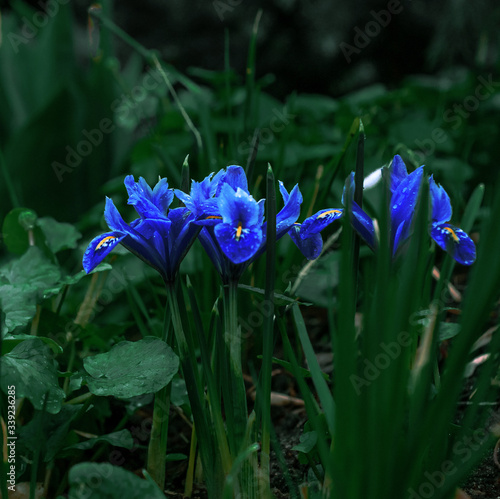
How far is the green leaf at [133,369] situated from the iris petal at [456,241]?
441 millimetres

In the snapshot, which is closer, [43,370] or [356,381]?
[356,381]

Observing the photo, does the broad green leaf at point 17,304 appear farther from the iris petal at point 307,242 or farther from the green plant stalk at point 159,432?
the iris petal at point 307,242

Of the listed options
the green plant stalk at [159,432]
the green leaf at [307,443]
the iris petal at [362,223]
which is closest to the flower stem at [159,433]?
the green plant stalk at [159,432]

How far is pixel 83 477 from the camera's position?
2.38 feet

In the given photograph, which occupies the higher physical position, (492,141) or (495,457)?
(492,141)

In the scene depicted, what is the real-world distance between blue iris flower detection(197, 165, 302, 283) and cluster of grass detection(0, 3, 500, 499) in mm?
69

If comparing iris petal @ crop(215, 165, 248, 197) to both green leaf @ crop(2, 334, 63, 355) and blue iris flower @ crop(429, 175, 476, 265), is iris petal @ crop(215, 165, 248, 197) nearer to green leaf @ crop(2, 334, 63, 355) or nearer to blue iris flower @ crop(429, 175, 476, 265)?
blue iris flower @ crop(429, 175, 476, 265)

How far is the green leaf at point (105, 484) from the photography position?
73cm

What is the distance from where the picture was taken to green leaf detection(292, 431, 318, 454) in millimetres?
890

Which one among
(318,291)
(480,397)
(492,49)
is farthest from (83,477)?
(492,49)

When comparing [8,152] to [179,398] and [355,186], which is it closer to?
[179,398]

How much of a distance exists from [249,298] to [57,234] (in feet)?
1.62

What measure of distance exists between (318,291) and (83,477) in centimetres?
101

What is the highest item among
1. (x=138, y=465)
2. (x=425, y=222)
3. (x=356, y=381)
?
(x=425, y=222)
